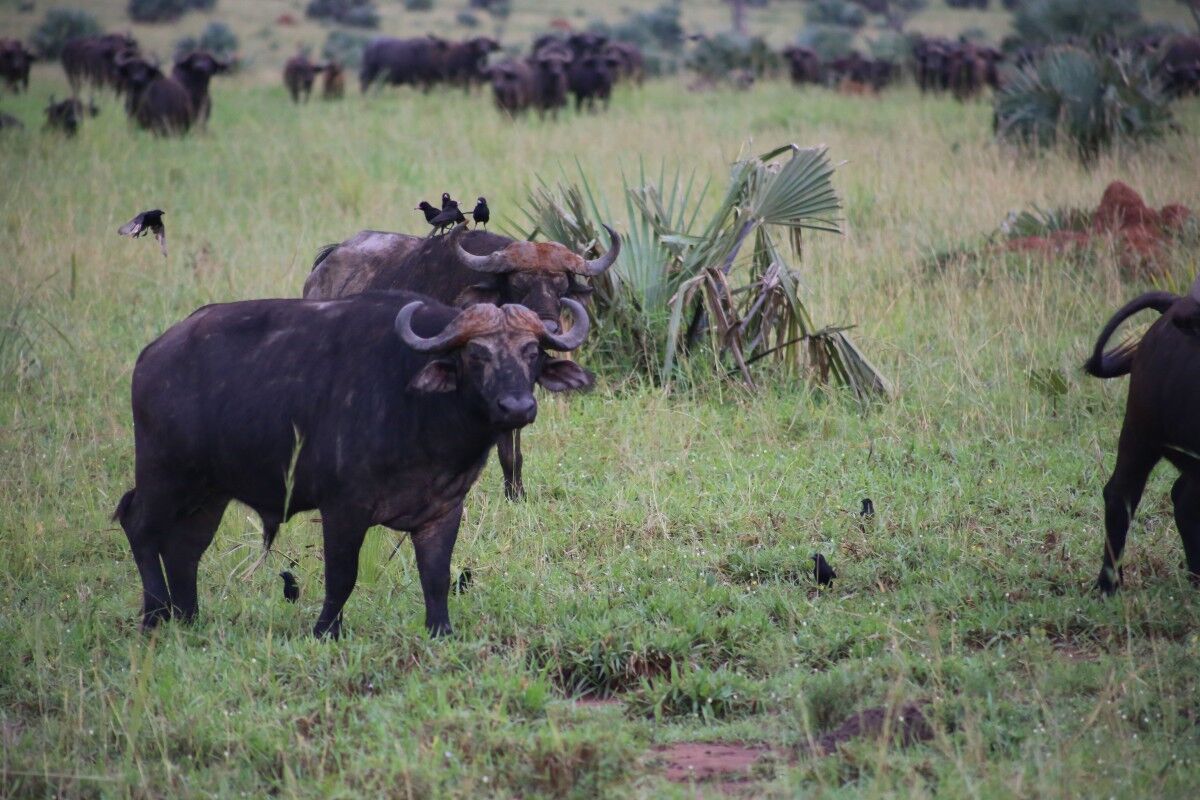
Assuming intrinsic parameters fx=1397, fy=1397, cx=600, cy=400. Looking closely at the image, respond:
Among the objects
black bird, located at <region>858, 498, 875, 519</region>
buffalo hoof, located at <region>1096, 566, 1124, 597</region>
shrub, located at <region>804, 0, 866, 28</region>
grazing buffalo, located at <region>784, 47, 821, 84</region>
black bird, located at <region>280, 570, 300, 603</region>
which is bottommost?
black bird, located at <region>280, 570, 300, 603</region>

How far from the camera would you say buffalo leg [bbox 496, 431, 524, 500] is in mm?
6980

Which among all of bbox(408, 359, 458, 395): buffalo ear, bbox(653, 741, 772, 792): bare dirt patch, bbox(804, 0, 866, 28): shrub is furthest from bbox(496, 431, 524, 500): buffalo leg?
bbox(804, 0, 866, 28): shrub

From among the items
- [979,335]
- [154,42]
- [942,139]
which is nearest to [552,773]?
[979,335]

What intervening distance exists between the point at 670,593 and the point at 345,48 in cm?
3687

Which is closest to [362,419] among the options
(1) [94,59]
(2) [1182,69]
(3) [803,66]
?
(2) [1182,69]

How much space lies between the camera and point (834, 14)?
177 ft

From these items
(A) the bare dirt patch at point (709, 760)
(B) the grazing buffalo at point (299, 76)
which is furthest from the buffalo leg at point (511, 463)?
(B) the grazing buffalo at point (299, 76)

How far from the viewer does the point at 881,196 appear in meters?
13.1

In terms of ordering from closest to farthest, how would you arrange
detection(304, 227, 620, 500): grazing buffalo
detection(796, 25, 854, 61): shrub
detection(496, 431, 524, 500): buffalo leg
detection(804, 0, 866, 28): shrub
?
detection(304, 227, 620, 500): grazing buffalo
detection(496, 431, 524, 500): buffalo leg
detection(796, 25, 854, 61): shrub
detection(804, 0, 866, 28): shrub

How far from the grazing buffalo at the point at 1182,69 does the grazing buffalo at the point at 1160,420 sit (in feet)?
46.0

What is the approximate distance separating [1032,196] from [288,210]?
705cm

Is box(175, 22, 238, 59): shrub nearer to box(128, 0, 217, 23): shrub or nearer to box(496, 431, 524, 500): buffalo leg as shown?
box(128, 0, 217, 23): shrub

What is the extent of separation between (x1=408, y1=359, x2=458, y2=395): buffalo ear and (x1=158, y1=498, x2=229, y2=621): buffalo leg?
121 cm

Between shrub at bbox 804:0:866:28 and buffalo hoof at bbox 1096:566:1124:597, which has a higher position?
shrub at bbox 804:0:866:28
